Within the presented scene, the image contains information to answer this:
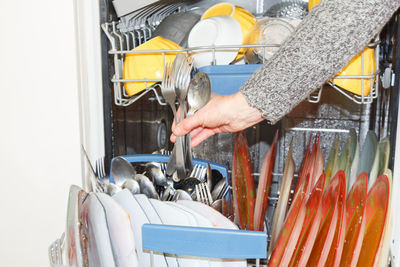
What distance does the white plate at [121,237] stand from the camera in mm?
583

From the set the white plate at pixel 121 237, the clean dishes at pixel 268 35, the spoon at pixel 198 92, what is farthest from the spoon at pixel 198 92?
the white plate at pixel 121 237

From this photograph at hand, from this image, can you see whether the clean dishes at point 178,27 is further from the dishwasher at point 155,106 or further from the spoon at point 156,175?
the spoon at point 156,175

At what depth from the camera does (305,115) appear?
43.1 inches

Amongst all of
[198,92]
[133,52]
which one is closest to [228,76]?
[198,92]

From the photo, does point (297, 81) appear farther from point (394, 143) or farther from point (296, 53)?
point (394, 143)

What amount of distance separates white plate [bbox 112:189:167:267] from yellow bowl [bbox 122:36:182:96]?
224 millimetres

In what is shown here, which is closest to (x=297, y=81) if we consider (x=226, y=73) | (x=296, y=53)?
(x=296, y=53)

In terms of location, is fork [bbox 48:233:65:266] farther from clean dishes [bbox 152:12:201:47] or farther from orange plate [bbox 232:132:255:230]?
clean dishes [bbox 152:12:201:47]

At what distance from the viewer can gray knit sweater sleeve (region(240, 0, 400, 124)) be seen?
0.58 metres

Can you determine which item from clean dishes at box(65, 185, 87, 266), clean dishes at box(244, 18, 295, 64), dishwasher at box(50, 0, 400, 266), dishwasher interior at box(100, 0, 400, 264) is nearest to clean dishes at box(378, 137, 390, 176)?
dishwasher at box(50, 0, 400, 266)

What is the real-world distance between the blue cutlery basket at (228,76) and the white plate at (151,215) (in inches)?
9.0

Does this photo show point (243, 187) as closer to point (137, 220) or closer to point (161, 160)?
point (161, 160)

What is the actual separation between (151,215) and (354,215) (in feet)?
0.99

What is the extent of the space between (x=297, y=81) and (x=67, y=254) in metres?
0.43
